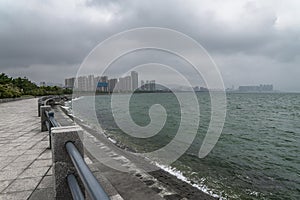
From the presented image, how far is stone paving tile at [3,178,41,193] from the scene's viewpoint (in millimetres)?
3518

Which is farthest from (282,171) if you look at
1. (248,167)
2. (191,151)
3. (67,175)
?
(67,175)

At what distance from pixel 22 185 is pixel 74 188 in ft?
7.26

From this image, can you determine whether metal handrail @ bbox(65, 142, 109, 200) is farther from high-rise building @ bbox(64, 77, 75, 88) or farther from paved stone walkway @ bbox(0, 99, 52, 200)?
high-rise building @ bbox(64, 77, 75, 88)

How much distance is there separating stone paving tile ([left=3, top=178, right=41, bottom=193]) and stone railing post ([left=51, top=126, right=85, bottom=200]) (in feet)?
4.94

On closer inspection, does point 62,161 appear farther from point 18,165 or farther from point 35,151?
point 35,151

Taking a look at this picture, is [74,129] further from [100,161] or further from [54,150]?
[100,161]

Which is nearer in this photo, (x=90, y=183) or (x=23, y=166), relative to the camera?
(x=90, y=183)

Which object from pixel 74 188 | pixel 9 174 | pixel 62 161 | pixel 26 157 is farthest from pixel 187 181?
pixel 74 188

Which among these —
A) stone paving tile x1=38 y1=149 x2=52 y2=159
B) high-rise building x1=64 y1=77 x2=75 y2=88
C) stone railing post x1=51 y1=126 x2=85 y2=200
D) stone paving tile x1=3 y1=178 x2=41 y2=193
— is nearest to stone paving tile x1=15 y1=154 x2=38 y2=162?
stone paving tile x1=38 y1=149 x2=52 y2=159

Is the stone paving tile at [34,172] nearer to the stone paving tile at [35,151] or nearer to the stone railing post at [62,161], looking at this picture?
the stone paving tile at [35,151]

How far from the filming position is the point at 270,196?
6.39 metres

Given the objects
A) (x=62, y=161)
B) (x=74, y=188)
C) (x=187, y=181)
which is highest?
(x=62, y=161)

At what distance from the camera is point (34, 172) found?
166 inches

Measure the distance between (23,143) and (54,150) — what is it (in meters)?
5.00
